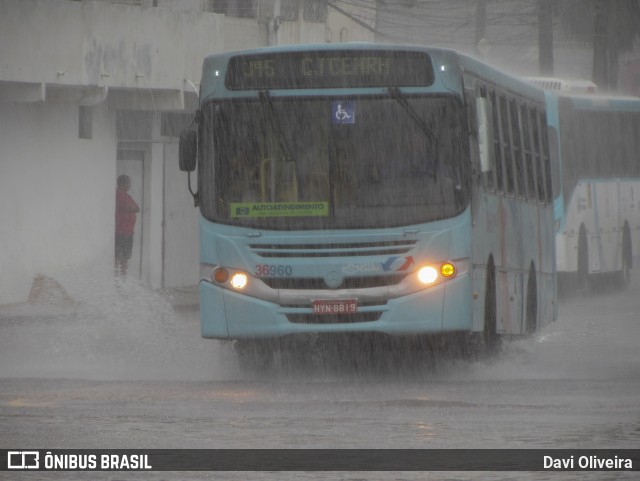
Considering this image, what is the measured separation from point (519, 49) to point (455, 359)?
70760mm

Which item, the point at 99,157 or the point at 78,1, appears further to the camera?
the point at 99,157

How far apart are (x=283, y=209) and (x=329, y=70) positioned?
1.37m

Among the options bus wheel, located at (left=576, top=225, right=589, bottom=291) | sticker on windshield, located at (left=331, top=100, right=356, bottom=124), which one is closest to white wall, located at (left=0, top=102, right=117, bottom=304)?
bus wheel, located at (left=576, top=225, right=589, bottom=291)

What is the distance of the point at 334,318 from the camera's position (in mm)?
16047

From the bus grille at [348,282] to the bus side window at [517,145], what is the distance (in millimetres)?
3558

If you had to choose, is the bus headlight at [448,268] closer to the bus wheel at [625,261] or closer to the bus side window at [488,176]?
the bus side window at [488,176]

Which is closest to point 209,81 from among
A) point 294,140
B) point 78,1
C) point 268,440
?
point 294,140

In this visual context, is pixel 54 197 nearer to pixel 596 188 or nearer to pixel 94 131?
pixel 94 131

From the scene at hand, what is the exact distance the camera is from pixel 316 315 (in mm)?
16078

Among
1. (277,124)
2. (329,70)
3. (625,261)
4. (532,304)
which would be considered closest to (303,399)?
(277,124)

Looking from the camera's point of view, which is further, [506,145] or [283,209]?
[506,145]

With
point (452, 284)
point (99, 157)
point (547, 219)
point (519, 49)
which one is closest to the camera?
point (452, 284)

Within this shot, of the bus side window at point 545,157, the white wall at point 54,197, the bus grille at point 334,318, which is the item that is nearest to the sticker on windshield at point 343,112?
the bus grille at point 334,318

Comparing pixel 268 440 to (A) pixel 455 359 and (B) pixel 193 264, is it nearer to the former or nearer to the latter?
(A) pixel 455 359
